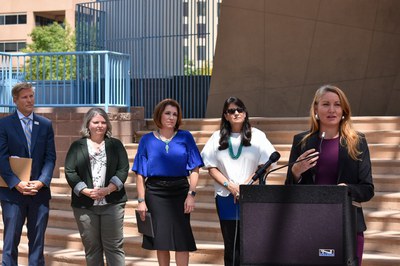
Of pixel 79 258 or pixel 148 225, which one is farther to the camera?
pixel 79 258

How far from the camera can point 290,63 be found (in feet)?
44.8

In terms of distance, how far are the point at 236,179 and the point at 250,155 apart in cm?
21

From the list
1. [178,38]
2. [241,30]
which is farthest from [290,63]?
[178,38]

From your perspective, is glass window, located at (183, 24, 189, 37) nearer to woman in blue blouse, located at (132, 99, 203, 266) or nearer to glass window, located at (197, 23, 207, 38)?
glass window, located at (197, 23, 207, 38)

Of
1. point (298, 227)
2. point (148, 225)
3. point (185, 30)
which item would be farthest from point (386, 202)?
point (185, 30)

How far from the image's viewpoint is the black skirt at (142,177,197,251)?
6.51 meters

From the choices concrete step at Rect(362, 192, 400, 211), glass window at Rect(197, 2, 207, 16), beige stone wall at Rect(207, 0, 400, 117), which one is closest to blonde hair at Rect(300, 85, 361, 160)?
concrete step at Rect(362, 192, 400, 211)

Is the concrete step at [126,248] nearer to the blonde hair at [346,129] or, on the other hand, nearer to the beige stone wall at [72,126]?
the beige stone wall at [72,126]

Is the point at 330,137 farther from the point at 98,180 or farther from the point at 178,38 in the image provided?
the point at 178,38

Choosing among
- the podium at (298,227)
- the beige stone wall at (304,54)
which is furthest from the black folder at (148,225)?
the beige stone wall at (304,54)

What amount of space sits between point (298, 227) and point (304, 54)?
33.2 feet

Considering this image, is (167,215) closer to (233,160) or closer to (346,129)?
(233,160)

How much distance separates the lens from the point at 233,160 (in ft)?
20.6

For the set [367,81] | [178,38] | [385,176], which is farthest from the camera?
[178,38]
